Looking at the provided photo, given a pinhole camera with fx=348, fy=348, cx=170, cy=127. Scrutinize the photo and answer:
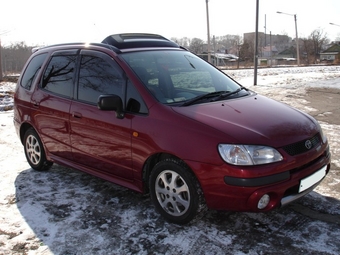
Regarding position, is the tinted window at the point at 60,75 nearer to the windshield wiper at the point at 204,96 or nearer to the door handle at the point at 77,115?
the door handle at the point at 77,115

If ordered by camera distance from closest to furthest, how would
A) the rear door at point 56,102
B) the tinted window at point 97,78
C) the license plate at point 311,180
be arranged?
the license plate at point 311,180
the tinted window at point 97,78
the rear door at point 56,102

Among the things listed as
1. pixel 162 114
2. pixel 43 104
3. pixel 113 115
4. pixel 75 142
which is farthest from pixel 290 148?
pixel 43 104

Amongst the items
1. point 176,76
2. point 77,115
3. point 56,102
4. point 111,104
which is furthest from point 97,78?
point 176,76

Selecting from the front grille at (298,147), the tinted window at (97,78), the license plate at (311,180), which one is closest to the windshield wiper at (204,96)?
the tinted window at (97,78)

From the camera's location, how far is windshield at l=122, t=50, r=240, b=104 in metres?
3.65

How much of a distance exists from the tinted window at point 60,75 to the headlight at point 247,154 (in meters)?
2.22

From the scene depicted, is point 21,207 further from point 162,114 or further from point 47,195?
point 162,114

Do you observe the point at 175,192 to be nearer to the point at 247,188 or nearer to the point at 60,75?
the point at 247,188

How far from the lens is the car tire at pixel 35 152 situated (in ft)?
16.3

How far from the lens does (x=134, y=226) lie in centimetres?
340

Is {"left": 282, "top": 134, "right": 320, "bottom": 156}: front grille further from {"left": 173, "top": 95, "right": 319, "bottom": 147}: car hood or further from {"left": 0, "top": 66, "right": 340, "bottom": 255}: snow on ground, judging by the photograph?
{"left": 0, "top": 66, "right": 340, "bottom": 255}: snow on ground

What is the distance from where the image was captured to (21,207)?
12.8ft

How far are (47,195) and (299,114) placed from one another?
3.05m

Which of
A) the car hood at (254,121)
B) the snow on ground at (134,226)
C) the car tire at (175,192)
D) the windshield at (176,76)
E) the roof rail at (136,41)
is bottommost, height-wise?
the snow on ground at (134,226)
